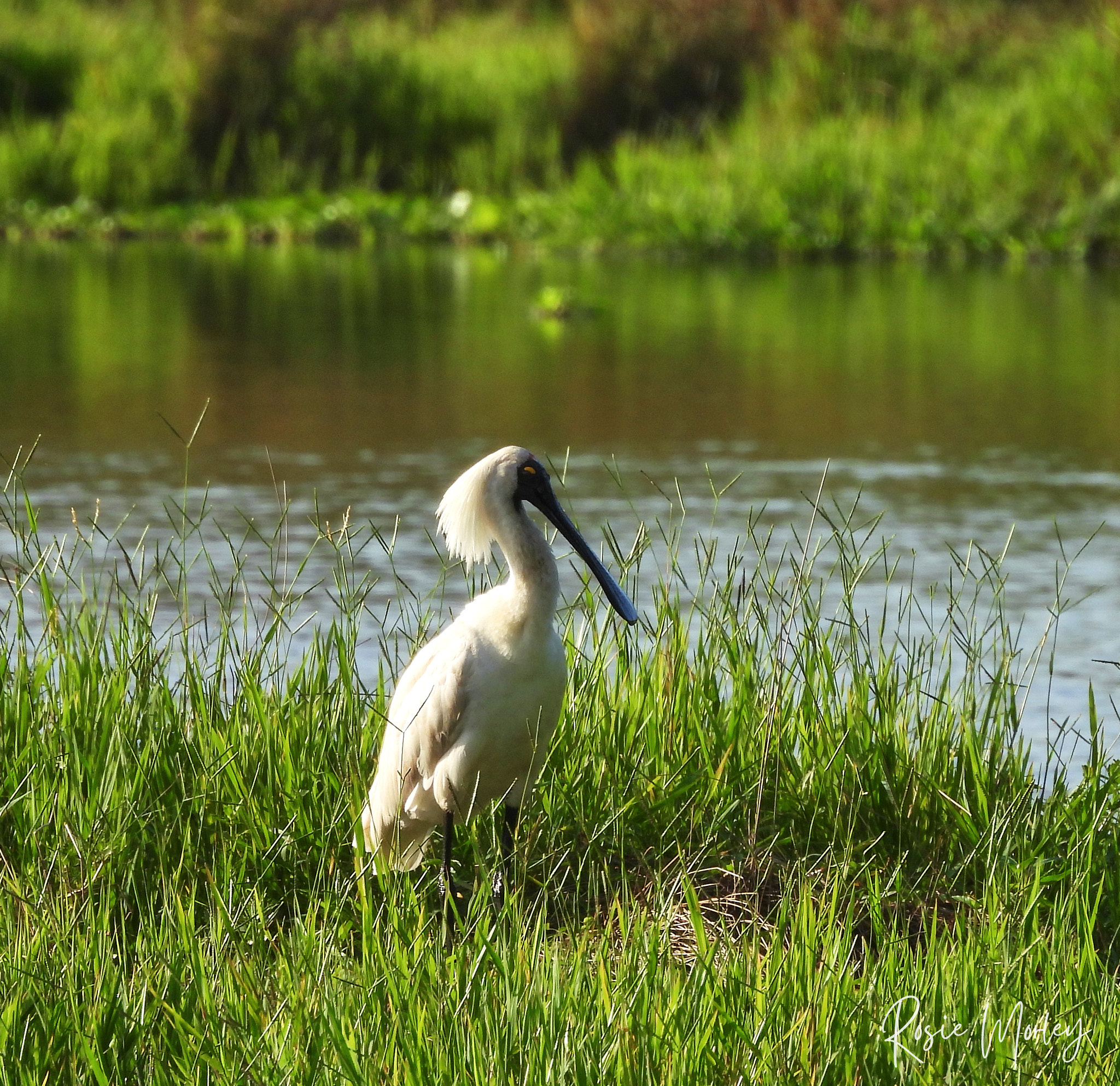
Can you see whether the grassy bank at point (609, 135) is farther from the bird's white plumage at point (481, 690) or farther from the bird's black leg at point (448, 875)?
the bird's black leg at point (448, 875)

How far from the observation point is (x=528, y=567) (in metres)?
4.14

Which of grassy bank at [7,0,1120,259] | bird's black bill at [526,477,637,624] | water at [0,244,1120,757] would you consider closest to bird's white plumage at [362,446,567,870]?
bird's black bill at [526,477,637,624]

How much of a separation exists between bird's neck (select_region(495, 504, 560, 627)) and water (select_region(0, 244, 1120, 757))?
118 centimetres

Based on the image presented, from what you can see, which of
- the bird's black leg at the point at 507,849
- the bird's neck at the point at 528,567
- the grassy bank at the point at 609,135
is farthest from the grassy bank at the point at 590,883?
the grassy bank at the point at 609,135

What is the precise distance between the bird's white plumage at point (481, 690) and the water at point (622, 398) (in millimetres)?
1169

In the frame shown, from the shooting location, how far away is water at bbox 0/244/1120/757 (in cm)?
862

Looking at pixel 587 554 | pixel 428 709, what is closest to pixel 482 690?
pixel 428 709

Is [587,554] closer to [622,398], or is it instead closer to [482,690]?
[482,690]

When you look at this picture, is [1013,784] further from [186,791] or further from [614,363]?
[614,363]

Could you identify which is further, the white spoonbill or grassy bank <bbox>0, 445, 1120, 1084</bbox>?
the white spoonbill

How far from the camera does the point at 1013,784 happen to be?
4344 millimetres

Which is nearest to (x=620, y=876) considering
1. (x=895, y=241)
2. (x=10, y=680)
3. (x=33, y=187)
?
(x=10, y=680)

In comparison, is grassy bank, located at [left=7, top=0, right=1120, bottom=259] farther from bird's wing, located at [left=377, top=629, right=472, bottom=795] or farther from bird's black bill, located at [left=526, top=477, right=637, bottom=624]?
bird's wing, located at [left=377, top=629, right=472, bottom=795]

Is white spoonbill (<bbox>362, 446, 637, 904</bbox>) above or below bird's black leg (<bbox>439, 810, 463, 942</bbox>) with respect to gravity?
above
